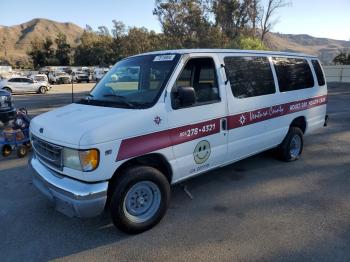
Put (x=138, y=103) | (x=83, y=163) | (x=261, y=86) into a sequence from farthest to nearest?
(x=261, y=86), (x=138, y=103), (x=83, y=163)

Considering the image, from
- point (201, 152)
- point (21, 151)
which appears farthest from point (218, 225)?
point (21, 151)

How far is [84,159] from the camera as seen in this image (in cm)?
335

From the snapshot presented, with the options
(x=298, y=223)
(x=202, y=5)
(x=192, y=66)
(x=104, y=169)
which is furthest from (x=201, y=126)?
(x=202, y=5)

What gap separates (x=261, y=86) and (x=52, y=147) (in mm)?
3386

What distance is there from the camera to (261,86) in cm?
534

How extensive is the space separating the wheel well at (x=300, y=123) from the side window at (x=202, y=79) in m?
2.48

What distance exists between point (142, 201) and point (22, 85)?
25.8 metres

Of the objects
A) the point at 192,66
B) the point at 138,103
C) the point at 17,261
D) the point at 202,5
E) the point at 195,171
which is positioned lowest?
the point at 17,261

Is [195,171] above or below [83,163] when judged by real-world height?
below

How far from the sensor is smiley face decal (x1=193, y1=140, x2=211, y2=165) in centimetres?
433

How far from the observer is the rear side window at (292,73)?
5.79 meters

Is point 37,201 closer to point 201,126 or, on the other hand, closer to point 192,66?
point 201,126

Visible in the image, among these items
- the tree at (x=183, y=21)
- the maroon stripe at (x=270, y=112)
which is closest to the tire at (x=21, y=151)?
the maroon stripe at (x=270, y=112)

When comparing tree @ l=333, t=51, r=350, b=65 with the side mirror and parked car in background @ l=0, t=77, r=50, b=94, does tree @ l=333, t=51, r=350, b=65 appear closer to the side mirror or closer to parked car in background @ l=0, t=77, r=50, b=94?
parked car in background @ l=0, t=77, r=50, b=94
